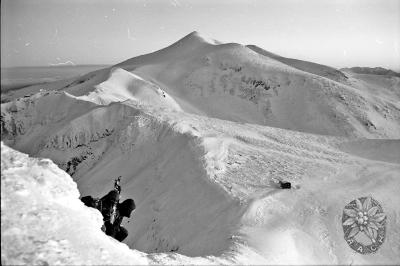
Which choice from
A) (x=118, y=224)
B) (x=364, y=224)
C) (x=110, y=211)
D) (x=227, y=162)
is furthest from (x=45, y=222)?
(x=227, y=162)

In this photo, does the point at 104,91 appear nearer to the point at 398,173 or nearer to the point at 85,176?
the point at 85,176

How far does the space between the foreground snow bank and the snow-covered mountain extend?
0.76ft

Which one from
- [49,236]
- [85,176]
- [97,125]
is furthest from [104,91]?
[49,236]

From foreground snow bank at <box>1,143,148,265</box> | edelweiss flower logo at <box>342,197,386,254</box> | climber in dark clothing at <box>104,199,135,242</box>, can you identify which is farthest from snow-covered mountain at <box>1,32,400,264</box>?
climber in dark clothing at <box>104,199,135,242</box>

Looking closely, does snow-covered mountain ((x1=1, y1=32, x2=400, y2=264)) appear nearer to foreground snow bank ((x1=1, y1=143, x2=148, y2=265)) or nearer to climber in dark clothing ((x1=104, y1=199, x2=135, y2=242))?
foreground snow bank ((x1=1, y1=143, x2=148, y2=265))

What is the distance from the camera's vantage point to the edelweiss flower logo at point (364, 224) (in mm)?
17219

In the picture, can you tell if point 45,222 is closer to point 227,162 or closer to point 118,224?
point 118,224

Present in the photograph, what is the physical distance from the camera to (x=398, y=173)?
24.3 m

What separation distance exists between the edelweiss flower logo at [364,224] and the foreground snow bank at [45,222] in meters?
11.6

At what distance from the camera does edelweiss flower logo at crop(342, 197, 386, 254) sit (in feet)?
56.5

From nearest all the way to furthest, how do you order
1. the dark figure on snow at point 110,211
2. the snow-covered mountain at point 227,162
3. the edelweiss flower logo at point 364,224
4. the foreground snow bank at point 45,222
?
1. the foreground snow bank at point 45,222
2. the dark figure on snow at point 110,211
3. the snow-covered mountain at point 227,162
4. the edelweiss flower logo at point 364,224

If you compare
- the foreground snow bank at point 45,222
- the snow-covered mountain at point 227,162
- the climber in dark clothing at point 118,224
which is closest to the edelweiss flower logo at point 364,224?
the snow-covered mountain at point 227,162

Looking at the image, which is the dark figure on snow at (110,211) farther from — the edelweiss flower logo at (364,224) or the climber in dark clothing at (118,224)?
the edelweiss flower logo at (364,224)

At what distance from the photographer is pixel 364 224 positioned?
18.3 m
